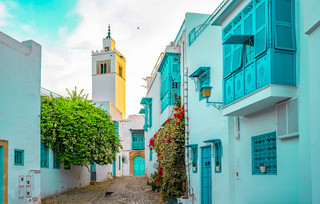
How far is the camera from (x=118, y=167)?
1467 inches

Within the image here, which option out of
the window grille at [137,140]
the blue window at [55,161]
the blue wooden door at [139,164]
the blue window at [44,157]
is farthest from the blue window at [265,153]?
the blue wooden door at [139,164]

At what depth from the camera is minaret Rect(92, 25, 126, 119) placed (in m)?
48.5

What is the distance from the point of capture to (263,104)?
25.2 ft

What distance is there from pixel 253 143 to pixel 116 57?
41882 millimetres

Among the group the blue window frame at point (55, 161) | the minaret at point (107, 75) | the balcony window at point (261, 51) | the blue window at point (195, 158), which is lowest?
the blue window frame at point (55, 161)

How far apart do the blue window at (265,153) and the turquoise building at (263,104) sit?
0.02 m

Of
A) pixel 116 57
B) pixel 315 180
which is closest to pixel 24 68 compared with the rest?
pixel 315 180

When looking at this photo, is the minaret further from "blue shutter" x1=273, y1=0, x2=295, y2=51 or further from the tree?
"blue shutter" x1=273, y1=0, x2=295, y2=51

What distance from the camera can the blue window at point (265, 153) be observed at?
785cm

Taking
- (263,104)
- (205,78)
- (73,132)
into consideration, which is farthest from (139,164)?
(263,104)

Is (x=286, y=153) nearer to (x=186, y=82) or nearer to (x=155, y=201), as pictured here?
(x=186, y=82)

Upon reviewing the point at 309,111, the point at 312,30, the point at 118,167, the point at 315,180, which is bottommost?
the point at 118,167

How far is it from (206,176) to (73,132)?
8.03 m

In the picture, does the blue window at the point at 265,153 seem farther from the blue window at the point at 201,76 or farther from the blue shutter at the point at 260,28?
the blue window at the point at 201,76
